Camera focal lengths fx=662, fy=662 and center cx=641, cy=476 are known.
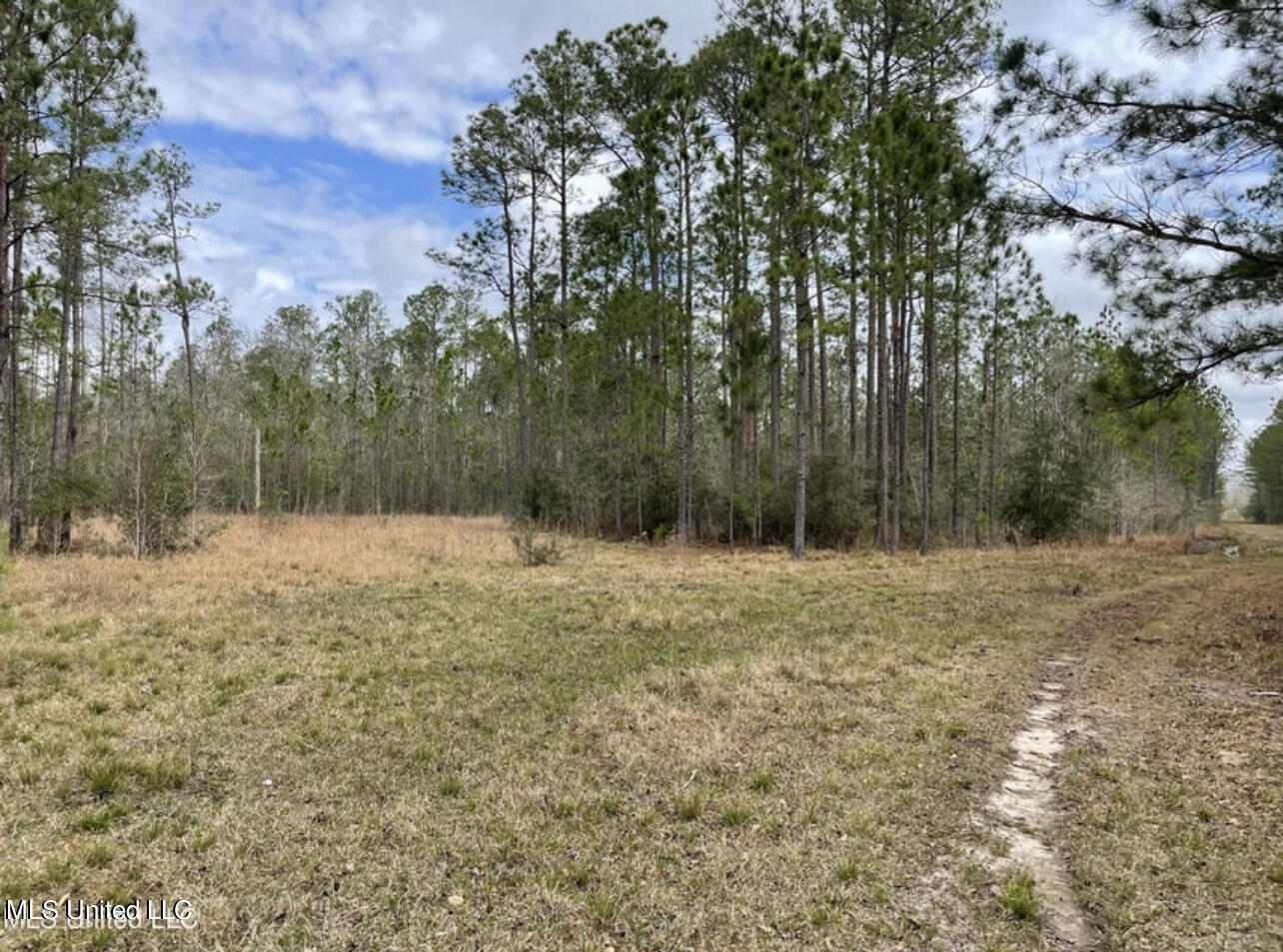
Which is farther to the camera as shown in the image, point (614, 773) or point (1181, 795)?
point (614, 773)

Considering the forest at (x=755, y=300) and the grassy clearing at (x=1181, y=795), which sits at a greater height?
the forest at (x=755, y=300)

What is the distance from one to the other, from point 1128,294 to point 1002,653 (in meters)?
3.60

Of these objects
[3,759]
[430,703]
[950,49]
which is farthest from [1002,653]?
[950,49]

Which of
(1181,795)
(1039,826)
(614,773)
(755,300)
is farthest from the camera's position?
(755,300)

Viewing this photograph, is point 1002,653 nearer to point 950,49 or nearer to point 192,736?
point 192,736

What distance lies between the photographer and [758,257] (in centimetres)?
1558

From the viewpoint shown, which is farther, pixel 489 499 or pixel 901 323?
pixel 489 499

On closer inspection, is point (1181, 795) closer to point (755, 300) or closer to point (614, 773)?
point (614, 773)

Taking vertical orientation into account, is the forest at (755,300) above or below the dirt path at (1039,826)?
above

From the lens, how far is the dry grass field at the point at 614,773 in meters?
2.51

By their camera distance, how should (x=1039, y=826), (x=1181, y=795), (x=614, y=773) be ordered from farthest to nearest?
(x=614, y=773) → (x=1181, y=795) → (x=1039, y=826)

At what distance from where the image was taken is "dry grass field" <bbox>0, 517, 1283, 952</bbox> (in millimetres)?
2506

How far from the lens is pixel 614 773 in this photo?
3.72 m

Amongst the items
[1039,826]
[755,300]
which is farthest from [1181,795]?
[755,300]
